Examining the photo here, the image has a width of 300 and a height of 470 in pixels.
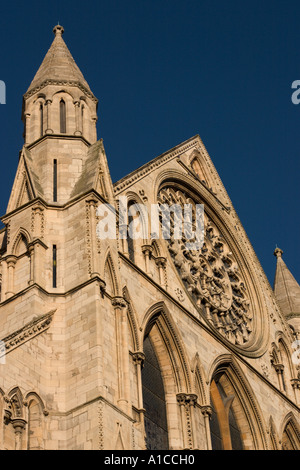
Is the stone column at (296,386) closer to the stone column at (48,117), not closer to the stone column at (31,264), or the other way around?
the stone column at (48,117)

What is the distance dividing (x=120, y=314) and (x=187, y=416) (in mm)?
4256

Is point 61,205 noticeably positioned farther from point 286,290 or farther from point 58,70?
point 286,290

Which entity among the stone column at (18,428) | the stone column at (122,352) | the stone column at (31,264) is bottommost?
the stone column at (18,428)

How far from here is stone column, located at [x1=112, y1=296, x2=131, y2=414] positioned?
21.8 m

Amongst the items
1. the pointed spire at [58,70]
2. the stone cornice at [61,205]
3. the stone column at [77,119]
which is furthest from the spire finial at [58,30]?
the stone cornice at [61,205]

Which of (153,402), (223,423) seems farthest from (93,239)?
(223,423)

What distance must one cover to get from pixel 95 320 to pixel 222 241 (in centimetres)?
1365

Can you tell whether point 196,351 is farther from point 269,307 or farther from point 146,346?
point 269,307

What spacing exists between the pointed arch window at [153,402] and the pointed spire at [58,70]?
7.47m

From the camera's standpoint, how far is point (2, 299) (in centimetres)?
2370

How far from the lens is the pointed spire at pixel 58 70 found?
29000 millimetres

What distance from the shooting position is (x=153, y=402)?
84.7 feet

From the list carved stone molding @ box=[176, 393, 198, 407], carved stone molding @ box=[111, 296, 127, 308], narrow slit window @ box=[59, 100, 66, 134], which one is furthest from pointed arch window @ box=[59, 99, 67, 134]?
carved stone molding @ box=[176, 393, 198, 407]
